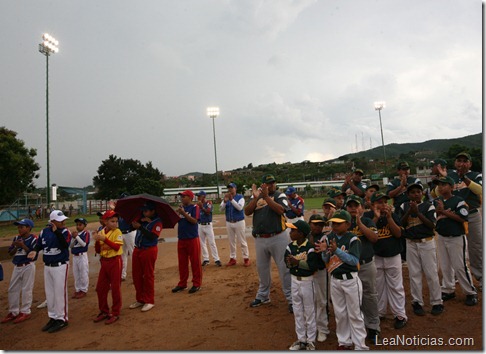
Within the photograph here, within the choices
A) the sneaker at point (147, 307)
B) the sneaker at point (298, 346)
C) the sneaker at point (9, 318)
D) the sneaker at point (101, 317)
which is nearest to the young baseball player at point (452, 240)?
the sneaker at point (298, 346)

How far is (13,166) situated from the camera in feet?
84.2

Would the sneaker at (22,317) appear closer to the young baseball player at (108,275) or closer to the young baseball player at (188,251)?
the young baseball player at (108,275)

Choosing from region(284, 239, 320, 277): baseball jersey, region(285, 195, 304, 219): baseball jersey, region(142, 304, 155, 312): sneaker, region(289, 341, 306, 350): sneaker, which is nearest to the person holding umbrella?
region(142, 304, 155, 312): sneaker

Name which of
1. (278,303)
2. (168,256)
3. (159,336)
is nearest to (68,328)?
(159,336)

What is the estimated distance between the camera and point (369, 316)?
3713 mm

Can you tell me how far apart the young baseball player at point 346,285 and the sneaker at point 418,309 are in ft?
4.54

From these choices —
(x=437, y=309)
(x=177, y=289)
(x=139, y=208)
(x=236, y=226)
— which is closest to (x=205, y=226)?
(x=236, y=226)

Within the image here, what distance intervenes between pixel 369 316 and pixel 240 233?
15.3 ft

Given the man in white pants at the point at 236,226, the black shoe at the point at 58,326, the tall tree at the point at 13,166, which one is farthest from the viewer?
the tall tree at the point at 13,166

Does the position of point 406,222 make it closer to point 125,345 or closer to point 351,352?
point 351,352

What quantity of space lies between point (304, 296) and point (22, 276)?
507 cm

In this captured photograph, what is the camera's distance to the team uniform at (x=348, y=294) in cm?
340

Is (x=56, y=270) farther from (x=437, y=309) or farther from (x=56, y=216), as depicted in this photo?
(x=437, y=309)

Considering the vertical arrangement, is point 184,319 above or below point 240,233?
below
